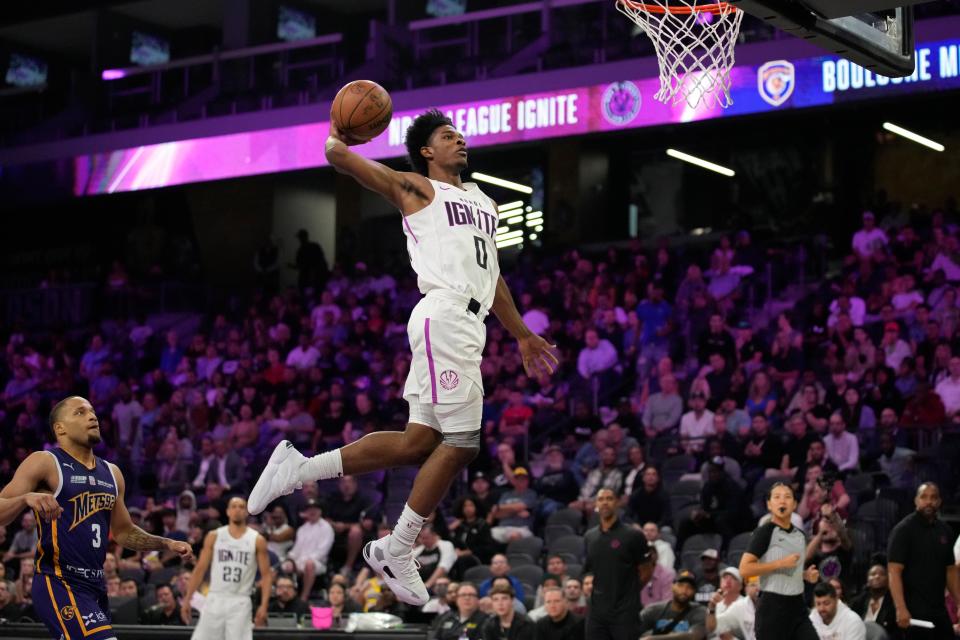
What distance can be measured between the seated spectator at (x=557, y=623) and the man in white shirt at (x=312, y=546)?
12.5 ft

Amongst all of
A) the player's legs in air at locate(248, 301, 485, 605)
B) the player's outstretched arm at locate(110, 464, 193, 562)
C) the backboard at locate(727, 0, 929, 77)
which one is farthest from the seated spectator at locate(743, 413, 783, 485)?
the player's legs in air at locate(248, 301, 485, 605)

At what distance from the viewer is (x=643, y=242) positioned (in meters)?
23.0

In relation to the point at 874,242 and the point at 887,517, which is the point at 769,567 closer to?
the point at 887,517

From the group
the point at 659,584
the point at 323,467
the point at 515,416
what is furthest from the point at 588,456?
the point at 323,467

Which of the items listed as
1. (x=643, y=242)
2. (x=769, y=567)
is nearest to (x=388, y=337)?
(x=643, y=242)

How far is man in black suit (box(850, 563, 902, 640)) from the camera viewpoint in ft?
34.9

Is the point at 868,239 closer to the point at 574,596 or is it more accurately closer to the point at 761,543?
the point at 574,596

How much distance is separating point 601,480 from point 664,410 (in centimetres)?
160

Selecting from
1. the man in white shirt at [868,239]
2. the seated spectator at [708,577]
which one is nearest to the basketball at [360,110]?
the seated spectator at [708,577]

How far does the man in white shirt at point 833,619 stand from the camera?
1032 cm

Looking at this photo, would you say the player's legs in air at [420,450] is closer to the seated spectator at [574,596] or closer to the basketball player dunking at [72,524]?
the basketball player dunking at [72,524]

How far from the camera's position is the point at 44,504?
22.3 ft

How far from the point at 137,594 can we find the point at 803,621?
25.4 feet

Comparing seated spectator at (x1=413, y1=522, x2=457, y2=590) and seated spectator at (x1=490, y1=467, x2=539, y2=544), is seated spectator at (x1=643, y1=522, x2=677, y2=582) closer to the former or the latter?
seated spectator at (x1=490, y1=467, x2=539, y2=544)
